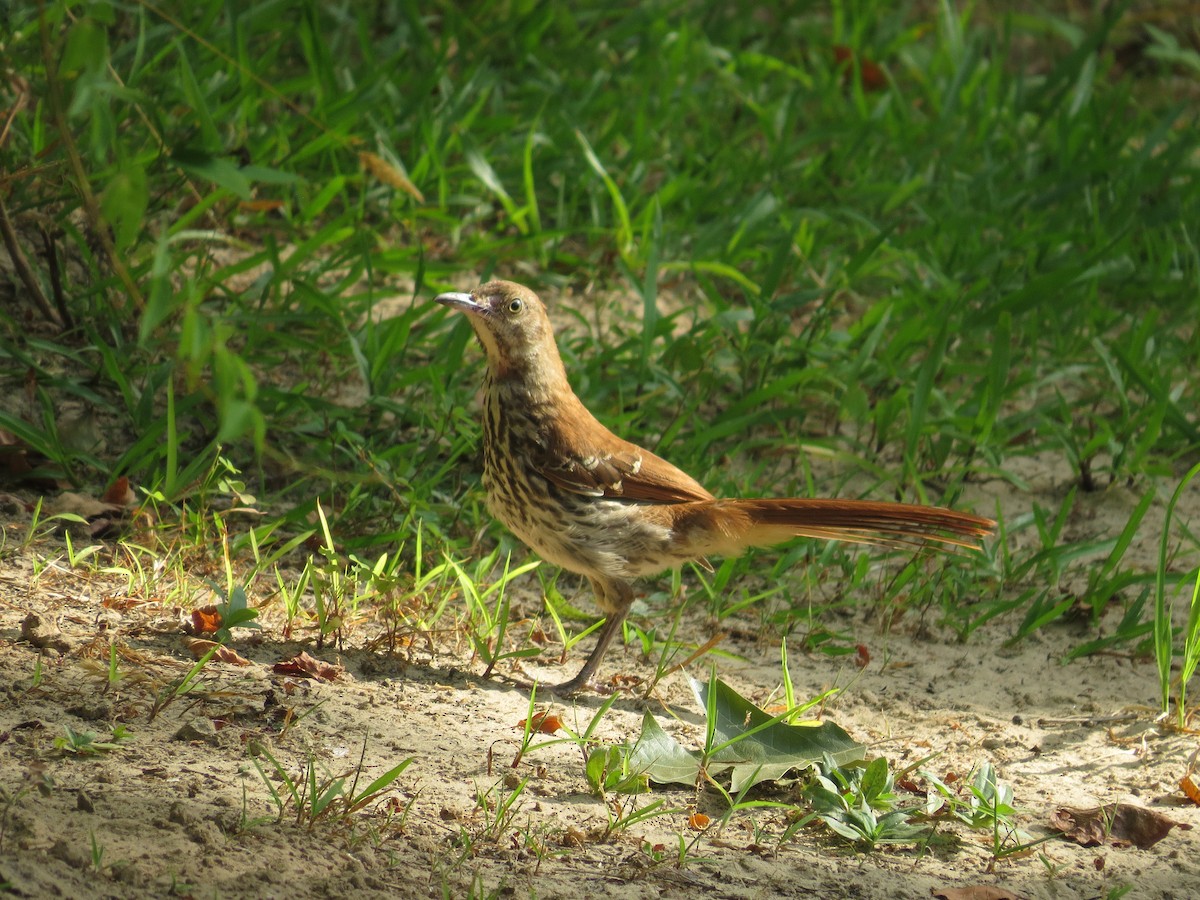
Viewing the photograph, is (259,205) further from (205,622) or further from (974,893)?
(974,893)

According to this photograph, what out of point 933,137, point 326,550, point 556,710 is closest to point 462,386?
point 326,550

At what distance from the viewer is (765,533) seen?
3934 millimetres

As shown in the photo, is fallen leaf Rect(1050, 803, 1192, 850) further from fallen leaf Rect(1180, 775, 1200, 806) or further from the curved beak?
the curved beak

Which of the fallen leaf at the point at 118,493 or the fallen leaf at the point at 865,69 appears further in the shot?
the fallen leaf at the point at 865,69

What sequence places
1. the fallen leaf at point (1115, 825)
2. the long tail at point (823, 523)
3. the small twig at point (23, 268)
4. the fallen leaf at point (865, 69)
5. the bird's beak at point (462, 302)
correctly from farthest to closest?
the fallen leaf at point (865, 69) < the small twig at point (23, 268) < the bird's beak at point (462, 302) < the long tail at point (823, 523) < the fallen leaf at point (1115, 825)

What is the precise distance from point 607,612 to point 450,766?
984 millimetres

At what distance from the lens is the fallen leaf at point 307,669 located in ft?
11.3

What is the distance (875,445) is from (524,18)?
3002mm

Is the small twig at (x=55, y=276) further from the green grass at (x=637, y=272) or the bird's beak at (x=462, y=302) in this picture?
the bird's beak at (x=462, y=302)

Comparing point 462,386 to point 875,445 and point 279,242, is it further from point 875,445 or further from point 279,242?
point 875,445

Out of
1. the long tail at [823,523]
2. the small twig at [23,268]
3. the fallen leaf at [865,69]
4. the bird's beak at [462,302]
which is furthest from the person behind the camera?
the fallen leaf at [865,69]

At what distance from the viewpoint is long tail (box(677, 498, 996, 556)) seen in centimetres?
375

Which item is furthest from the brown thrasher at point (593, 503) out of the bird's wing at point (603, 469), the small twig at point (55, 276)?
the small twig at point (55, 276)

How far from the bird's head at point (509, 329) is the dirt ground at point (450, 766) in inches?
34.3
